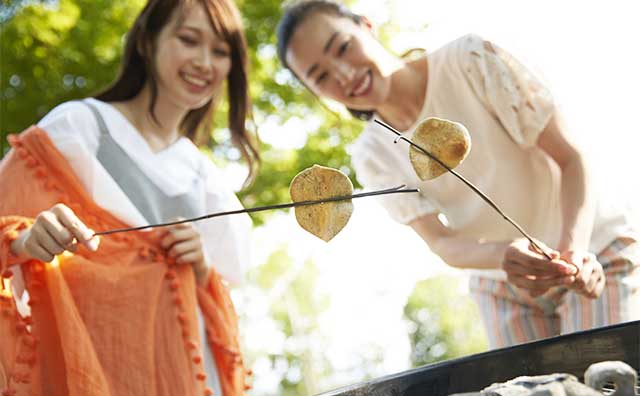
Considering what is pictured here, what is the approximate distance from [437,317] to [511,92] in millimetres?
11754

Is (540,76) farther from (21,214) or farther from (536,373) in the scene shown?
(21,214)

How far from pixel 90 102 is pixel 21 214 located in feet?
1.06

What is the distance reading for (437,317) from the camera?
1264 centimetres

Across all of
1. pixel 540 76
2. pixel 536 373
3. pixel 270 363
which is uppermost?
pixel 540 76

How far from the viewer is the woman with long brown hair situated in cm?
100

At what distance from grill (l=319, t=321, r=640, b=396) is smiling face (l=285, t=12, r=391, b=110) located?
34.1 inches

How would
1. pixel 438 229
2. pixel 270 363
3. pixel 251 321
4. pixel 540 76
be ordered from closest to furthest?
1. pixel 540 76
2. pixel 438 229
3. pixel 251 321
4. pixel 270 363

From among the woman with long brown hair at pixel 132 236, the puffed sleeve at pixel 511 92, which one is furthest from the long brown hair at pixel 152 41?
the puffed sleeve at pixel 511 92

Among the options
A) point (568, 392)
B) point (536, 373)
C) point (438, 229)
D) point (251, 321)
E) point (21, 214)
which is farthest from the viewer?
point (251, 321)

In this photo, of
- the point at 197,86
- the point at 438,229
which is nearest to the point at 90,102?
the point at 197,86

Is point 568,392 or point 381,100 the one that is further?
point 381,100

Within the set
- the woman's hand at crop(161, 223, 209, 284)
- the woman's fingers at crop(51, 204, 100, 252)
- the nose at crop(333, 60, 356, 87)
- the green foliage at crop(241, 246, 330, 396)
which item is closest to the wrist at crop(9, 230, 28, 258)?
the woman's fingers at crop(51, 204, 100, 252)

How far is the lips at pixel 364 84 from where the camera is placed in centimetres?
145

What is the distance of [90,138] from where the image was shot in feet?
4.23
